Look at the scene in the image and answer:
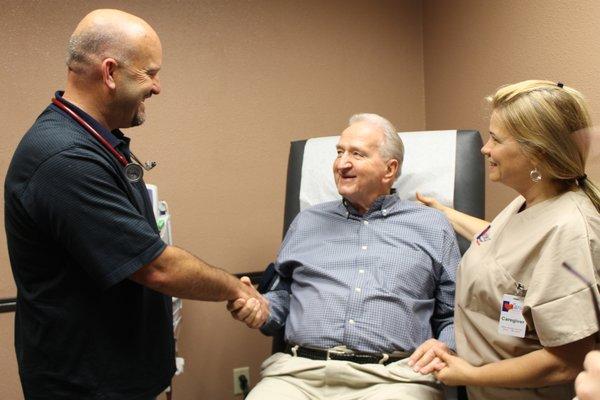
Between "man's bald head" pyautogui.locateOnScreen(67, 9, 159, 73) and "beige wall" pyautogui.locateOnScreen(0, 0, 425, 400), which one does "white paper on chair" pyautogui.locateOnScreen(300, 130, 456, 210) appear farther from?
"man's bald head" pyautogui.locateOnScreen(67, 9, 159, 73)

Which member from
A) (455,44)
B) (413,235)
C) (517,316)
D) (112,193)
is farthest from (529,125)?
(455,44)

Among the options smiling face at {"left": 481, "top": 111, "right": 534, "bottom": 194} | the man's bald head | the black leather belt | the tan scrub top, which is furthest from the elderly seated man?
the man's bald head

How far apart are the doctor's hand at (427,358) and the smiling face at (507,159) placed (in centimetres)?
52

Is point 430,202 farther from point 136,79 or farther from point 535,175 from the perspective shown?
point 136,79

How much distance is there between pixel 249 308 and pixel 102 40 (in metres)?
0.86

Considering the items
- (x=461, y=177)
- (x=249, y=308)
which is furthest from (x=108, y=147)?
(x=461, y=177)

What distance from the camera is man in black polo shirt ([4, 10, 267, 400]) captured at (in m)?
1.19

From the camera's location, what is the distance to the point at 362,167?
188cm

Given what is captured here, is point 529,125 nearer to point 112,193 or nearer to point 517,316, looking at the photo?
point 517,316

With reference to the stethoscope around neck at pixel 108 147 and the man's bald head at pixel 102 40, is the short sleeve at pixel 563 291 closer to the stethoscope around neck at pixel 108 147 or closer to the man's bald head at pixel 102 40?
the stethoscope around neck at pixel 108 147

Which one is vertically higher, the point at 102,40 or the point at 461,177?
the point at 102,40

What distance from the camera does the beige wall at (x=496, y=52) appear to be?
1810 mm

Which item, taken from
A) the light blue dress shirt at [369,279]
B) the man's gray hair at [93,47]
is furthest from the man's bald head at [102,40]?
the light blue dress shirt at [369,279]

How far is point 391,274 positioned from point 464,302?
1.19ft
